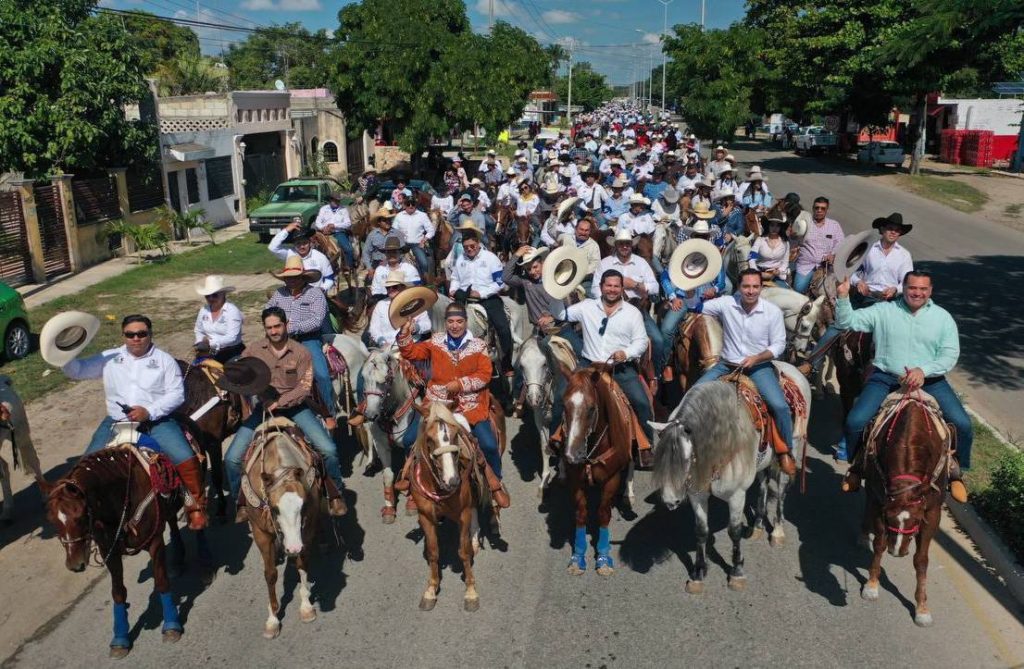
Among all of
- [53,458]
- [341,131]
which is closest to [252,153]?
[341,131]

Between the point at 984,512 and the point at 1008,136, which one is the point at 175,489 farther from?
the point at 1008,136

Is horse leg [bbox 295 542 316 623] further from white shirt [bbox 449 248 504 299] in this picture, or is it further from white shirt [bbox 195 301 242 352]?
Answer: white shirt [bbox 449 248 504 299]

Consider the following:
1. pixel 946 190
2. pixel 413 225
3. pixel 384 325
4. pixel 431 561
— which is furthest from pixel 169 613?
pixel 946 190

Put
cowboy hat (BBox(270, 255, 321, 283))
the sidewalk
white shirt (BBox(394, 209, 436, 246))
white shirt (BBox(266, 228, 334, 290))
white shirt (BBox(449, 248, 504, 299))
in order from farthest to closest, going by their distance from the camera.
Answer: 1. the sidewalk
2. white shirt (BBox(394, 209, 436, 246))
3. white shirt (BBox(266, 228, 334, 290))
4. white shirt (BBox(449, 248, 504, 299))
5. cowboy hat (BBox(270, 255, 321, 283))

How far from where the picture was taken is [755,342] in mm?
7762

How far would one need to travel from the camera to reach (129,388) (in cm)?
686

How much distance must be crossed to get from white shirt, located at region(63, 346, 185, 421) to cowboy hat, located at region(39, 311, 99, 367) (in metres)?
0.12

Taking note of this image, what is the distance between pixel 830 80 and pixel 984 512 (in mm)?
Answer: 34825

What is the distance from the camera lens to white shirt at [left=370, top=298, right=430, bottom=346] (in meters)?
9.37

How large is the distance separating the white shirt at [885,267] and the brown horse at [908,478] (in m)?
3.58

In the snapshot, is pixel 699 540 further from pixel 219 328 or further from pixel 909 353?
pixel 219 328

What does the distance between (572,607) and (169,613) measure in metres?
3.35

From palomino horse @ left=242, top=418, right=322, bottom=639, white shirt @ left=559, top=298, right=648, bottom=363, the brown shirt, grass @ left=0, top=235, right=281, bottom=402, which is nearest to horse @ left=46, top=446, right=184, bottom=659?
palomino horse @ left=242, top=418, right=322, bottom=639

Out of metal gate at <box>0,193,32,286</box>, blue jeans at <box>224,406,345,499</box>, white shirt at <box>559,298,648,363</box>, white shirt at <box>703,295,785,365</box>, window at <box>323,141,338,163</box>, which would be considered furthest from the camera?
window at <box>323,141,338,163</box>
